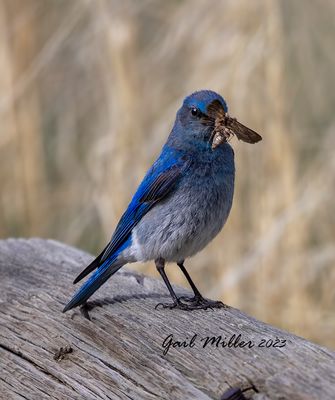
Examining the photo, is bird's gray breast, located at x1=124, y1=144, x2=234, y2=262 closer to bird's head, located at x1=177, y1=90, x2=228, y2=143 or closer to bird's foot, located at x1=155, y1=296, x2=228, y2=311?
bird's head, located at x1=177, y1=90, x2=228, y2=143

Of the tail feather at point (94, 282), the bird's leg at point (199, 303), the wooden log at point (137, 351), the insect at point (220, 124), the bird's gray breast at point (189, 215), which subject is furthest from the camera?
the bird's gray breast at point (189, 215)

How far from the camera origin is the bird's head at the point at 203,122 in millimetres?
3438

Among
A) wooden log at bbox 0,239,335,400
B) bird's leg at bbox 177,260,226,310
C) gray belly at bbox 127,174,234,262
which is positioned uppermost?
gray belly at bbox 127,174,234,262

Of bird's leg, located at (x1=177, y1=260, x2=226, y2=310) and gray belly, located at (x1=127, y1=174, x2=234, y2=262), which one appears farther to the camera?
gray belly, located at (x1=127, y1=174, x2=234, y2=262)

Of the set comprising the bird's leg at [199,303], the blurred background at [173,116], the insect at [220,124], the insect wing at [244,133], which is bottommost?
the bird's leg at [199,303]

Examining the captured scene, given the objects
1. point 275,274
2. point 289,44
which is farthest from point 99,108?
point 275,274

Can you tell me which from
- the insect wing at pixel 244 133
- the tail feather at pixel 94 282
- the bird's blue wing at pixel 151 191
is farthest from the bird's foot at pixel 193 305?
the insect wing at pixel 244 133

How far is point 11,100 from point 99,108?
0.70m

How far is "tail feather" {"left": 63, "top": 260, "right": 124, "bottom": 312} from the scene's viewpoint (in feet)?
9.61

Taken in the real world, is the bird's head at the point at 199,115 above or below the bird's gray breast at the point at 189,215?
above

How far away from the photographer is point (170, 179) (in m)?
3.44

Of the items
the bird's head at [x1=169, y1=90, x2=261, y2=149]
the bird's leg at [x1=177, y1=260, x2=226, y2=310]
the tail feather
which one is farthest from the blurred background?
the tail feather

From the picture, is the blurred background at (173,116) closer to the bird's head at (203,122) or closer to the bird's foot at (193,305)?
the bird's head at (203,122)

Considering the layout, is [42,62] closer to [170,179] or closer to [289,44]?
[289,44]
